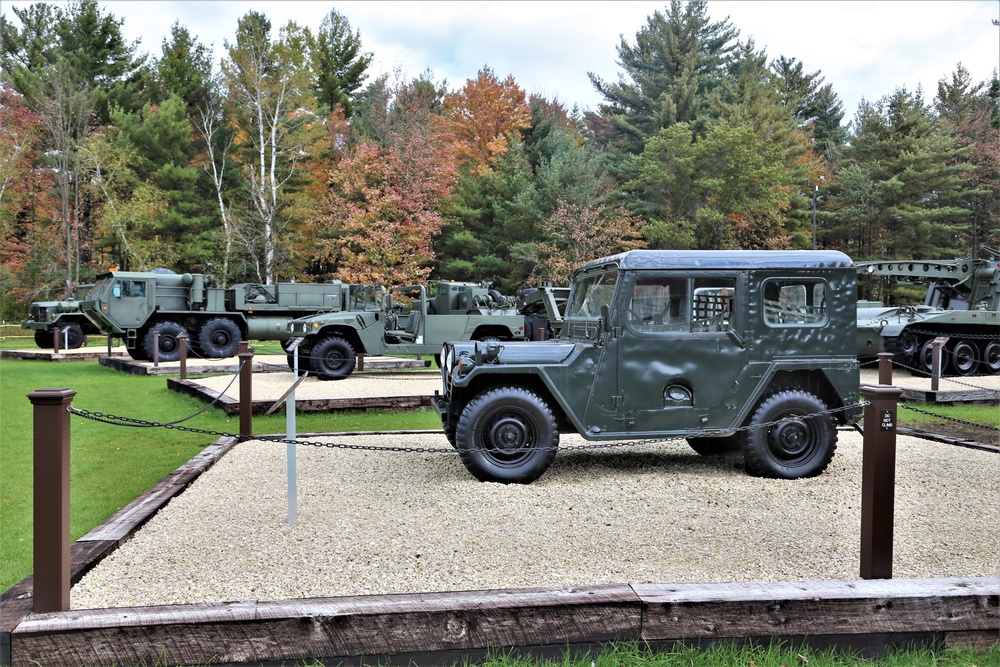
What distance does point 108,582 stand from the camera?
4012 millimetres

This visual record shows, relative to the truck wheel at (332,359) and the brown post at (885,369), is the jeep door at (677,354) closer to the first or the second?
the brown post at (885,369)

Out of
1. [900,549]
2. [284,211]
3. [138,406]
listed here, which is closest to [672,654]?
[900,549]

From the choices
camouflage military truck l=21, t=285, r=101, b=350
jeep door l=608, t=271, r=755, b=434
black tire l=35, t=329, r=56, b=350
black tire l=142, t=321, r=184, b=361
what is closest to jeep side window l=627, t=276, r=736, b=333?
jeep door l=608, t=271, r=755, b=434

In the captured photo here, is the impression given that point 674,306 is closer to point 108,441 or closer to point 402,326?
point 108,441

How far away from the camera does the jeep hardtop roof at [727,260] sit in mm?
6141

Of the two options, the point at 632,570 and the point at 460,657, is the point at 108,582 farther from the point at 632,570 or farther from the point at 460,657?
the point at 632,570

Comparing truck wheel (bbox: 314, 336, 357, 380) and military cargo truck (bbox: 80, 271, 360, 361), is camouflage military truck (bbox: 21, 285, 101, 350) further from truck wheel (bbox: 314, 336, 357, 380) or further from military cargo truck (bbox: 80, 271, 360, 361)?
truck wheel (bbox: 314, 336, 357, 380)

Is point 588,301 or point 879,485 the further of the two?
point 588,301

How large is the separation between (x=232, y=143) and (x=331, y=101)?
15.7ft

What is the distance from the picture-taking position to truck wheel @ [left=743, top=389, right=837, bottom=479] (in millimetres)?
6258

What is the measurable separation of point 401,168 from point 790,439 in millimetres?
24056

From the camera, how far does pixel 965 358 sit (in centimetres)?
1541

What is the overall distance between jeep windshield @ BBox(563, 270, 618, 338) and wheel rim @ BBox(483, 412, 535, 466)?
0.91 metres

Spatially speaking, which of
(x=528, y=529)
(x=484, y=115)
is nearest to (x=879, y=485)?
(x=528, y=529)
